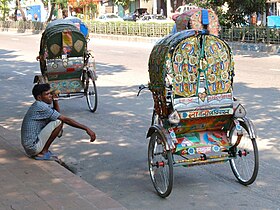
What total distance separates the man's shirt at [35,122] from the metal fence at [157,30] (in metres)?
19.6

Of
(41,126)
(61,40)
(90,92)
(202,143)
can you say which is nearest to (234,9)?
(90,92)

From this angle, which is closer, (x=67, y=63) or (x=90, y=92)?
(x=67, y=63)

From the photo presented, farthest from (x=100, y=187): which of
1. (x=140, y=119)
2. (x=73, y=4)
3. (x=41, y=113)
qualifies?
(x=73, y=4)

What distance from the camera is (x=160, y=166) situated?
6602mm

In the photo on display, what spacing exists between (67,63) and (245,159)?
19.8 feet

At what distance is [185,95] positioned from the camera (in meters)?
6.64

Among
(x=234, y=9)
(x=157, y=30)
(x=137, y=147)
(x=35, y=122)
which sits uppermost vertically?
(x=234, y=9)

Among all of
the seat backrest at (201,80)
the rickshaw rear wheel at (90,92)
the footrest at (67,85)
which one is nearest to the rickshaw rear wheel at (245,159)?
the seat backrest at (201,80)

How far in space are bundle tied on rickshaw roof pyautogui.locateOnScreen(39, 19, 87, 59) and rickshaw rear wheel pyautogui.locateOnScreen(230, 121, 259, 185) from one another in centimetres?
567

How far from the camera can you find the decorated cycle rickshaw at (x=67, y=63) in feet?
39.2

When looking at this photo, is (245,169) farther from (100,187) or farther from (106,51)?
(106,51)

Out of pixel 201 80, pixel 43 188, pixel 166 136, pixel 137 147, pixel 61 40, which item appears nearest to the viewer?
pixel 43 188

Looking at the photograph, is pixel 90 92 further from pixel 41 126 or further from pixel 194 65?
pixel 194 65

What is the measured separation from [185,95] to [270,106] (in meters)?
5.59
